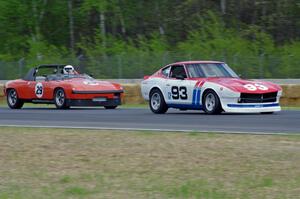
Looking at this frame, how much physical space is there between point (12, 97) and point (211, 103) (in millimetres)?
8488

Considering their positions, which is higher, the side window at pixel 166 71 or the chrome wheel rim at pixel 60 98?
the side window at pixel 166 71

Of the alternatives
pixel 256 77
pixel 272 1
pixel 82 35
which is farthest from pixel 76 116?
pixel 82 35

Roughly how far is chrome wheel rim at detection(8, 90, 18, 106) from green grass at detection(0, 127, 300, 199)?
12.4 meters

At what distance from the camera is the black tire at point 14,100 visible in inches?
1062

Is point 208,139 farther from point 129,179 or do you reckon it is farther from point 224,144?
point 129,179

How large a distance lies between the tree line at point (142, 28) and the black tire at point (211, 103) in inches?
674

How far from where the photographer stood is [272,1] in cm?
4981

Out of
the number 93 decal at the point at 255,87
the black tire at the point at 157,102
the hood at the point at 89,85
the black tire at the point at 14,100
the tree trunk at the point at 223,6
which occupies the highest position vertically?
the tree trunk at the point at 223,6

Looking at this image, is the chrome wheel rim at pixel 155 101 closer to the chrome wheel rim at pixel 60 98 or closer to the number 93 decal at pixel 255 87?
the number 93 decal at pixel 255 87

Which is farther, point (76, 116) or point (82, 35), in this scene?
point (82, 35)

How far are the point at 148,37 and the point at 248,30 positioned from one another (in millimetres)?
8474

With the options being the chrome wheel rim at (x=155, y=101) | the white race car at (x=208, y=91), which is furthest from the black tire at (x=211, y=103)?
the chrome wheel rim at (x=155, y=101)

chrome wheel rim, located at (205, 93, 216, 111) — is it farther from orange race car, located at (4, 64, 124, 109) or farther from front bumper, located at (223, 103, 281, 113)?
orange race car, located at (4, 64, 124, 109)

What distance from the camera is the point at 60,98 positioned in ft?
82.7
